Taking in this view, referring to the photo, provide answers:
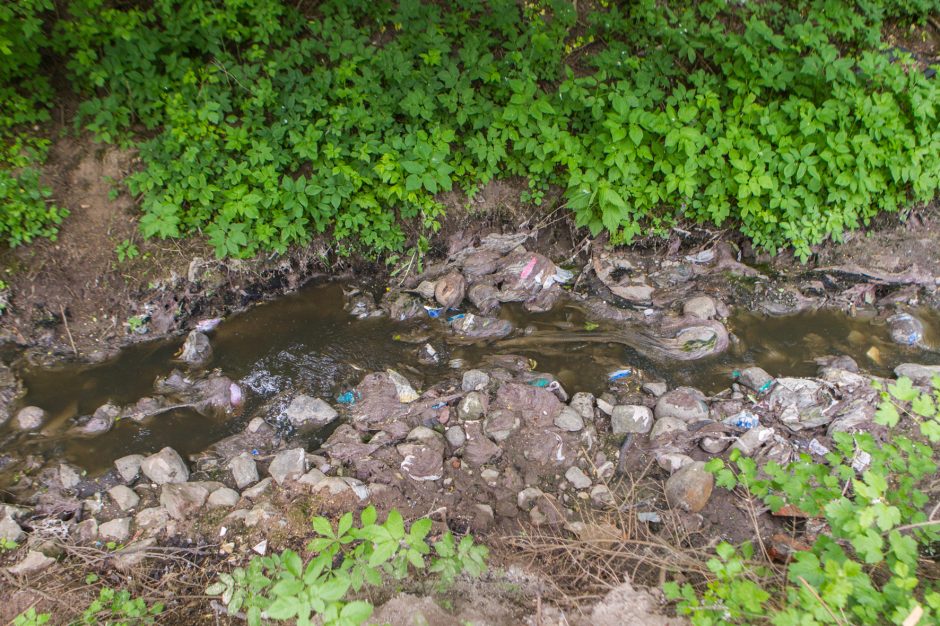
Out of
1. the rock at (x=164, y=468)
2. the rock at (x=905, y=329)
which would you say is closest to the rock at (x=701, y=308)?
the rock at (x=905, y=329)

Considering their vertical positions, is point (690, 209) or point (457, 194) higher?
point (457, 194)

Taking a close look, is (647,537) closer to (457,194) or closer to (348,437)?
(348,437)

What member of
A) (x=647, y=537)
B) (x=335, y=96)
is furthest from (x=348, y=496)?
(x=335, y=96)

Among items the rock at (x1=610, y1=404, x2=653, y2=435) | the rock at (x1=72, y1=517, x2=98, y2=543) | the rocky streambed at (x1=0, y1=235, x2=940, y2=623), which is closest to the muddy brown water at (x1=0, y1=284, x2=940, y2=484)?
the rocky streambed at (x1=0, y1=235, x2=940, y2=623)

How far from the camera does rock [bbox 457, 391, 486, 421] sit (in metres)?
3.45

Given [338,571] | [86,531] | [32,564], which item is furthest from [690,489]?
[32,564]

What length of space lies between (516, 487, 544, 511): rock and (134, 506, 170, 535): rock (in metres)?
1.99

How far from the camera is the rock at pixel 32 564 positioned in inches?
103

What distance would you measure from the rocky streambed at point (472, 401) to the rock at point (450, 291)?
2cm

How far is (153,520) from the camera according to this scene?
114 inches

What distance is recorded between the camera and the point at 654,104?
4.12m

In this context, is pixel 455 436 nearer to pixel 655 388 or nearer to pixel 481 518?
pixel 481 518

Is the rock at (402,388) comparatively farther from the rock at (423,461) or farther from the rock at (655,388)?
the rock at (655,388)

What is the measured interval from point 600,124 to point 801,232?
185 centimetres
